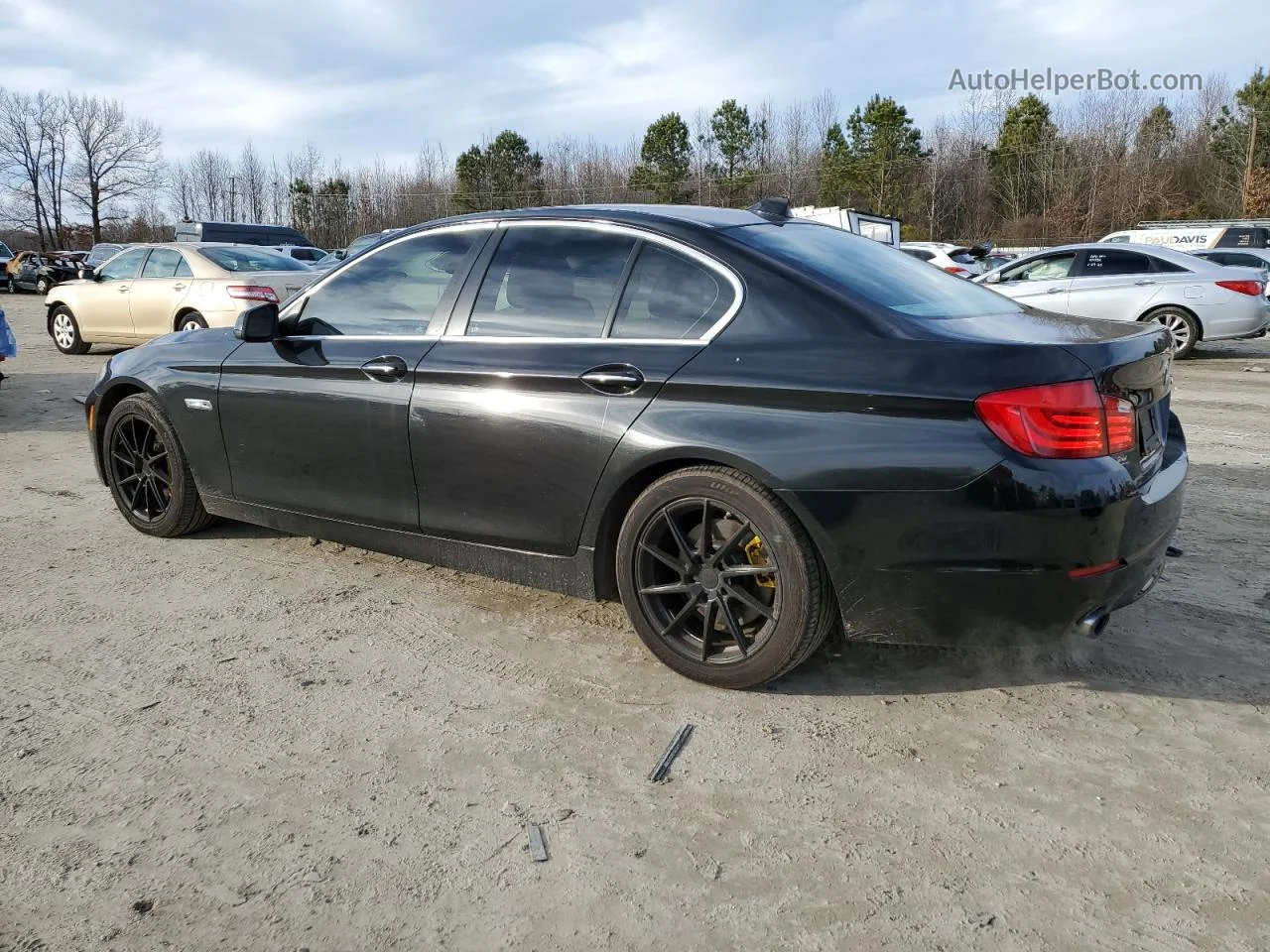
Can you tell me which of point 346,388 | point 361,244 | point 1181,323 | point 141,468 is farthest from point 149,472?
point 361,244

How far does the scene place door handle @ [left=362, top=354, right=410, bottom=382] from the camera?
3.72 meters

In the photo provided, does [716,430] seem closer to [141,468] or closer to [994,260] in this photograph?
[141,468]

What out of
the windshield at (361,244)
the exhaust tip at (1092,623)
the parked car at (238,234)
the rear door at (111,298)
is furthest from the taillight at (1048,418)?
the parked car at (238,234)

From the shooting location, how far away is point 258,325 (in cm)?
414

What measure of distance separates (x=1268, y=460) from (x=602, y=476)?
208 inches

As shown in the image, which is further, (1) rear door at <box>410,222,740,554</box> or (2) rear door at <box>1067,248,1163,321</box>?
(2) rear door at <box>1067,248,1163,321</box>

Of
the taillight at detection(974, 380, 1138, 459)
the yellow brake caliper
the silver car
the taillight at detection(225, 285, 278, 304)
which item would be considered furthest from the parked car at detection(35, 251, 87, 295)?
the taillight at detection(974, 380, 1138, 459)

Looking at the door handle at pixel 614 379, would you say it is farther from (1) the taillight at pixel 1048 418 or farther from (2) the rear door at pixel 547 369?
(1) the taillight at pixel 1048 418

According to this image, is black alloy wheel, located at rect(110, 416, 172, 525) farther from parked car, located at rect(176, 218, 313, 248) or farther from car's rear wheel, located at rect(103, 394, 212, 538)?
parked car, located at rect(176, 218, 313, 248)

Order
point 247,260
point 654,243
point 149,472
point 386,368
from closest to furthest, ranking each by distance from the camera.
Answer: point 654,243 < point 386,368 < point 149,472 < point 247,260

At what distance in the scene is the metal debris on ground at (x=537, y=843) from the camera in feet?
7.56

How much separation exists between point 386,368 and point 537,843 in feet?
6.68

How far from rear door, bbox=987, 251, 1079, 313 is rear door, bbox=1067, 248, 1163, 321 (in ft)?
0.46

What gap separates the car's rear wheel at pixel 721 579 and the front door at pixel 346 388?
3.47 ft
